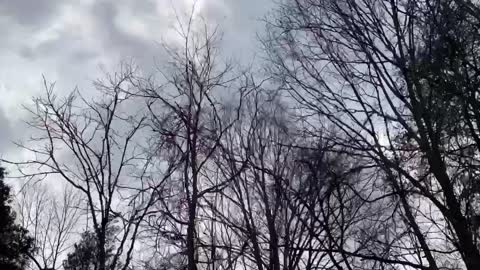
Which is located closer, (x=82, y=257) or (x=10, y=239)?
(x=10, y=239)

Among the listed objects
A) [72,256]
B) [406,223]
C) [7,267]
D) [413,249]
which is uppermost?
[72,256]

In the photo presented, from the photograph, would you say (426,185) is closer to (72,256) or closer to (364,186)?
(364,186)

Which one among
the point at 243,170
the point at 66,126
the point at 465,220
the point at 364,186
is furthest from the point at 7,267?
the point at 465,220

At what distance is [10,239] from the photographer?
16.7 metres

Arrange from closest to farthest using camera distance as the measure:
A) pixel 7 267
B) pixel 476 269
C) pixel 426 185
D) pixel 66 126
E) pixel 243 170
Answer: pixel 476 269
pixel 426 185
pixel 66 126
pixel 243 170
pixel 7 267

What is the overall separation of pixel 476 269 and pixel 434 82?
2.32m

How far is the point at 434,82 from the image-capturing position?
5.60 metres

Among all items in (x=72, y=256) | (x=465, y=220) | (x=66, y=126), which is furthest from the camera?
(x=72, y=256)

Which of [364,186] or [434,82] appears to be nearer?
[434,82]

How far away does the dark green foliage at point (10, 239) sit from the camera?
16.3 meters

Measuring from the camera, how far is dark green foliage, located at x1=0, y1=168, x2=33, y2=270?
53.6 feet

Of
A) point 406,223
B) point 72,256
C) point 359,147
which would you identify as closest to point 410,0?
point 359,147

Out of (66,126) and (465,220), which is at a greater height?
(66,126)

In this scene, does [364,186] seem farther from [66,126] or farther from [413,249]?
[66,126]
